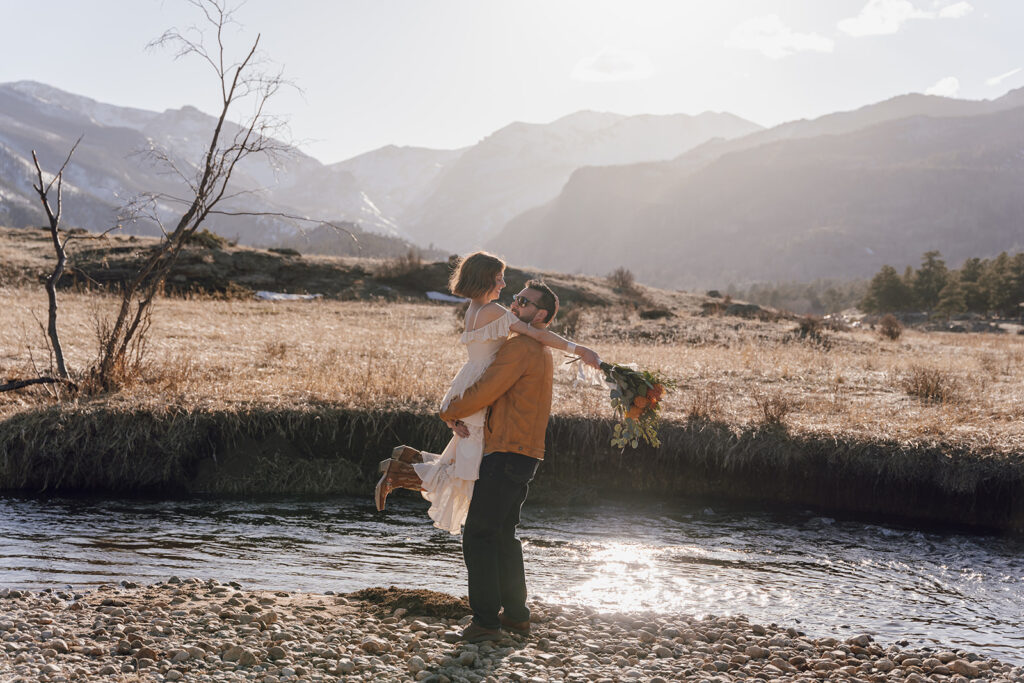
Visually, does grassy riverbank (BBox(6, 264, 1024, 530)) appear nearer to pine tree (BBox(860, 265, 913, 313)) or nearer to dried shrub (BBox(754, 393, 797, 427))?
dried shrub (BBox(754, 393, 797, 427))

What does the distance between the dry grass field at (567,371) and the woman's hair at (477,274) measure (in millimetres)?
6490

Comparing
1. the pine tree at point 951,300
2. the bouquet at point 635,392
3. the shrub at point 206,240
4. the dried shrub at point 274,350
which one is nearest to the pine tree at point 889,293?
the pine tree at point 951,300

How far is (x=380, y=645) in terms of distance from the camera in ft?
17.4

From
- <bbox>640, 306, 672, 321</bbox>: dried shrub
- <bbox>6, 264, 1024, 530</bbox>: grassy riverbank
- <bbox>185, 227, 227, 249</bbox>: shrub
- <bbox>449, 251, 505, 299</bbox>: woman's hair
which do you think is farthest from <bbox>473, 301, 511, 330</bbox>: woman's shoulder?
<bbox>185, 227, 227, 249</bbox>: shrub

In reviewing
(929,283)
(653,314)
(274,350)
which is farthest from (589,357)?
(929,283)

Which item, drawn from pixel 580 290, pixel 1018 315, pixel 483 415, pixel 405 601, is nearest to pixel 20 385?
pixel 405 601


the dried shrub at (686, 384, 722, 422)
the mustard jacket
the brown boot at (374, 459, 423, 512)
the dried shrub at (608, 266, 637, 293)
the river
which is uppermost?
the dried shrub at (608, 266, 637, 293)

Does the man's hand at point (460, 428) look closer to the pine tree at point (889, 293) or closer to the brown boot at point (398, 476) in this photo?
the brown boot at point (398, 476)

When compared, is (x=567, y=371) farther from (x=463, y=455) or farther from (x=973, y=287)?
(x=973, y=287)

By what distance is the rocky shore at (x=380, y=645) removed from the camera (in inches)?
192

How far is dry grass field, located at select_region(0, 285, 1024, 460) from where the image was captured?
11656 millimetres

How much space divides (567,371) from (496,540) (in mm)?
10369

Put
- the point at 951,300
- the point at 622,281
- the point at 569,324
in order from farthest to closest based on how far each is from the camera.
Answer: the point at 951,300, the point at 622,281, the point at 569,324

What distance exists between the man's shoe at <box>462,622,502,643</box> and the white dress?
703mm
